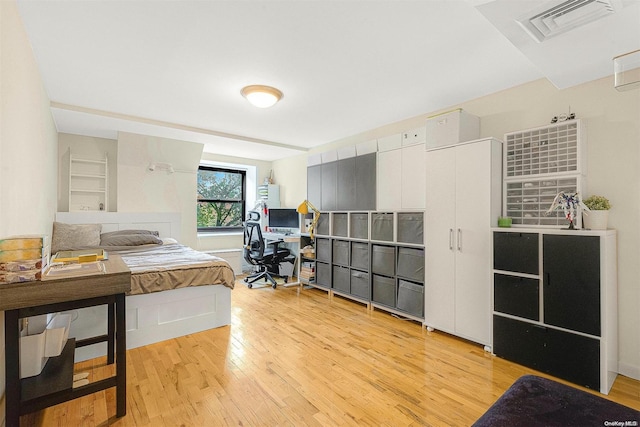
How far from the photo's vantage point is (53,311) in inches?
62.8

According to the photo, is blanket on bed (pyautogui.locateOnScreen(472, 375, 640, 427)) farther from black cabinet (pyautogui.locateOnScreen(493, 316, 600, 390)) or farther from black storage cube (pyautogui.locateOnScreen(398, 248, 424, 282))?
black storage cube (pyautogui.locateOnScreen(398, 248, 424, 282))

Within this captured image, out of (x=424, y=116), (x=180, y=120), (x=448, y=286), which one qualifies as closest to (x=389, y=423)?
(x=448, y=286)

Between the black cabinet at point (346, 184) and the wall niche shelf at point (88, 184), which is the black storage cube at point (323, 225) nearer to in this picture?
the black cabinet at point (346, 184)

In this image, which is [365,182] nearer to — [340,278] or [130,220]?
[340,278]

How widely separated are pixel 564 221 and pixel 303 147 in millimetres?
4027

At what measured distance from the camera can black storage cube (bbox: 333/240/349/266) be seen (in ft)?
14.0

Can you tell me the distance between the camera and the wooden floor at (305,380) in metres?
1.81

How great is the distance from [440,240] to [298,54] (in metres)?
2.23

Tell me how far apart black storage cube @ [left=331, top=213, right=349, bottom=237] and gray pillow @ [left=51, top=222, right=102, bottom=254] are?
3251 millimetres

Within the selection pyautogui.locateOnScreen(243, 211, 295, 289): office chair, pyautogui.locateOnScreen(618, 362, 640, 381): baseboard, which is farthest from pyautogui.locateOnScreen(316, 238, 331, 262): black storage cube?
pyautogui.locateOnScreen(618, 362, 640, 381): baseboard

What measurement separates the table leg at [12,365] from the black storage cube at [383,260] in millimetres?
3224

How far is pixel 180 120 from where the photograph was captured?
3951mm

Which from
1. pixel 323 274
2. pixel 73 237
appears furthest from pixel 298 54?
pixel 73 237

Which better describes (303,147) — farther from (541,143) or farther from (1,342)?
(1,342)
